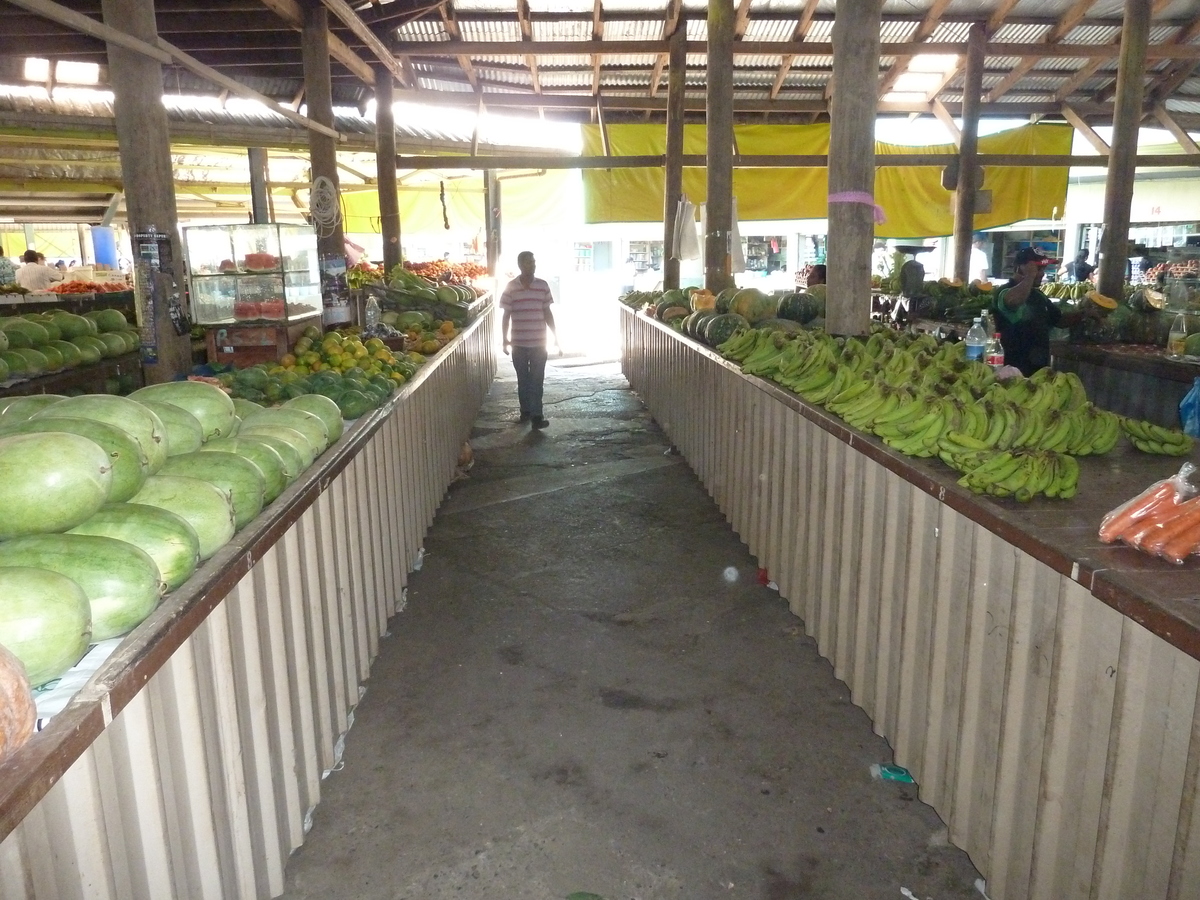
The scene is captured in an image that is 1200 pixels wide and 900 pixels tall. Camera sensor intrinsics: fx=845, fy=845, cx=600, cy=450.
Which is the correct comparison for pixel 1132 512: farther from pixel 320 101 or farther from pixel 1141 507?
pixel 320 101

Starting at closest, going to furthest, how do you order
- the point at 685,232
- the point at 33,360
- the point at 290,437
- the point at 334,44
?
the point at 290,437, the point at 33,360, the point at 334,44, the point at 685,232

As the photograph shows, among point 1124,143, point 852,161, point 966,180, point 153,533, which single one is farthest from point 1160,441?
point 966,180

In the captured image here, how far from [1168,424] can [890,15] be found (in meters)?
7.87

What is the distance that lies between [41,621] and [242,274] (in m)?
5.68

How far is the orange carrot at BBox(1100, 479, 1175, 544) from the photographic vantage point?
2264 millimetres

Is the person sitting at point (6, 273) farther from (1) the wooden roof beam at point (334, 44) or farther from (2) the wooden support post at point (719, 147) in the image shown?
(2) the wooden support post at point (719, 147)

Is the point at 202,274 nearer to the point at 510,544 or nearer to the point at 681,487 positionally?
the point at 510,544

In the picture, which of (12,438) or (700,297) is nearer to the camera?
(12,438)

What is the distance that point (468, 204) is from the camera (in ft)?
61.5

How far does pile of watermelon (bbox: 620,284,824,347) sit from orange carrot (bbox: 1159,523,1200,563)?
16.7ft

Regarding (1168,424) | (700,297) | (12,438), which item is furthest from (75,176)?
(1168,424)

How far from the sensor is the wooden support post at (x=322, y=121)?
8.21 m

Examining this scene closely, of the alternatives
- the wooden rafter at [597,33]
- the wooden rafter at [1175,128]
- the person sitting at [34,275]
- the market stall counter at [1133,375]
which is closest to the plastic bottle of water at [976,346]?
the market stall counter at [1133,375]

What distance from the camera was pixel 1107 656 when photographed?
80.5 inches
